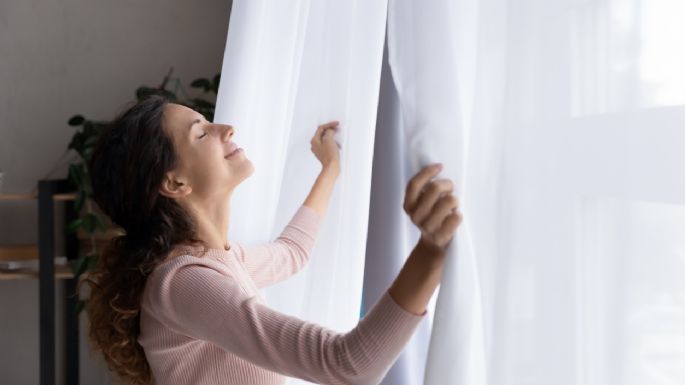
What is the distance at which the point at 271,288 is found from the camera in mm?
1275

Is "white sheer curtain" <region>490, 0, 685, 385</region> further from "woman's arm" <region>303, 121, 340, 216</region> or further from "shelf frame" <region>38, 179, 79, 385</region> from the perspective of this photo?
"shelf frame" <region>38, 179, 79, 385</region>

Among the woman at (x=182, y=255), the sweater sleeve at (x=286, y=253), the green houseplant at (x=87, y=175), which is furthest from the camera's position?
the green houseplant at (x=87, y=175)

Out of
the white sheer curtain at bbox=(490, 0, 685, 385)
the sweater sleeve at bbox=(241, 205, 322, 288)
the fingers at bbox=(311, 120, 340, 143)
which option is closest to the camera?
the white sheer curtain at bbox=(490, 0, 685, 385)

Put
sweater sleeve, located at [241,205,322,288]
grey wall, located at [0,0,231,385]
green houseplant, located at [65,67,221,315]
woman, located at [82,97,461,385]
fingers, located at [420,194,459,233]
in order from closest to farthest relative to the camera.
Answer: fingers, located at [420,194,459,233]
woman, located at [82,97,461,385]
sweater sleeve, located at [241,205,322,288]
green houseplant, located at [65,67,221,315]
grey wall, located at [0,0,231,385]

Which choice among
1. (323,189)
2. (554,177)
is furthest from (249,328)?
(554,177)

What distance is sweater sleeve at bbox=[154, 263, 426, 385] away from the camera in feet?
2.62

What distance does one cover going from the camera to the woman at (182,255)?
96cm

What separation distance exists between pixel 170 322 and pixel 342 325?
247 millimetres

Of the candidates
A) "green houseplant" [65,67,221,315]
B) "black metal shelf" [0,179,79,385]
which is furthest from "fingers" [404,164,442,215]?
"black metal shelf" [0,179,79,385]

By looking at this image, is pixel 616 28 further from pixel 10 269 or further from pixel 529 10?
pixel 10 269

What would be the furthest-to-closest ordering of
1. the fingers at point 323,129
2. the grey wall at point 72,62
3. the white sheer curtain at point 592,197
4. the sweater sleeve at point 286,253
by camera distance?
the grey wall at point 72,62 → the sweater sleeve at point 286,253 → the fingers at point 323,129 → the white sheer curtain at point 592,197

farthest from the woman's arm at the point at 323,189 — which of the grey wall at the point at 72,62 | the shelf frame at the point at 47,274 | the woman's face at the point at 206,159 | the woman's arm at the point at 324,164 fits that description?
the grey wall at the point at 72,62

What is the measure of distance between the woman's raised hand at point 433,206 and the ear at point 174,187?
1.71ft

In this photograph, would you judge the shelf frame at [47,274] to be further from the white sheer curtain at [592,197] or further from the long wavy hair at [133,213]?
the white sheer curtain at [592,197]
